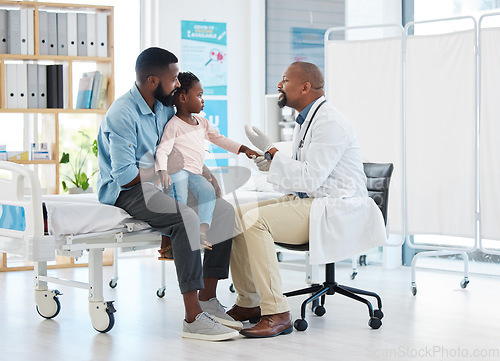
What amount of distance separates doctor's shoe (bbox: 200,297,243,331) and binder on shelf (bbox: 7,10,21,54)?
2.70 metres

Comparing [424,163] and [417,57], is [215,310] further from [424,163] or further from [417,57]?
[417,57]

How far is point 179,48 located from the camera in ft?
17.8

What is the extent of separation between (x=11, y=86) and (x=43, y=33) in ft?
1.47

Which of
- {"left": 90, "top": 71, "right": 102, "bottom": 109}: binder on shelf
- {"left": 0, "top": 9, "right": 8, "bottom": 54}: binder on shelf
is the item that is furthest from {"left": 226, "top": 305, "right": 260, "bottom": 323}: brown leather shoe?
{"left": 0, "top": 9, "right": 8, "bottom": 54}: binder on shelf

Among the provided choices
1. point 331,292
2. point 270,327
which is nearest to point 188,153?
point 270,327

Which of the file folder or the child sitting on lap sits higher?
the file folder

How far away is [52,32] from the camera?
4.80 meters

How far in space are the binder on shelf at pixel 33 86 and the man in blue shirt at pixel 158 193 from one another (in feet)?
6.73

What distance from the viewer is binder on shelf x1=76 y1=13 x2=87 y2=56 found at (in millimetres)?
4875

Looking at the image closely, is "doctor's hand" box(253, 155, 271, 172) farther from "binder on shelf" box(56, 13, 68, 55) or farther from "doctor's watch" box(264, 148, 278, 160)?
"binder on shelf" box(56, 13, 68, 55)

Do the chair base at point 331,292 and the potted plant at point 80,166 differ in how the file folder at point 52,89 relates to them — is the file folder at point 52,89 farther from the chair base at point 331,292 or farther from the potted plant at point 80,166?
the chair base at point 331,292

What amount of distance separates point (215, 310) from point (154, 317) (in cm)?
46

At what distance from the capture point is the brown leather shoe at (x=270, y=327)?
9.23 ft

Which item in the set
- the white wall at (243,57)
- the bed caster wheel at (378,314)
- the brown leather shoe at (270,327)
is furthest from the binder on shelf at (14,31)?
the bed caster wheel at (378,314)
